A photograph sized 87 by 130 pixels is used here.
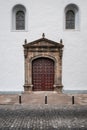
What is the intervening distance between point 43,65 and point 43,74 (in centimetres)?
63

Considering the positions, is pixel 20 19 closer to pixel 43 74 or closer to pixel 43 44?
pixel 43 44

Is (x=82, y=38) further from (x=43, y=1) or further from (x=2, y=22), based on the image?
(x=2, y=22)

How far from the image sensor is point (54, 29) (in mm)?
16344

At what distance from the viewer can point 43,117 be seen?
9.80m

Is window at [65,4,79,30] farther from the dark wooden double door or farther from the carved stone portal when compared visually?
the dark wooden double door

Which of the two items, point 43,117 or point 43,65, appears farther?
point 43,65

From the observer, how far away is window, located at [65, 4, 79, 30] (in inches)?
662

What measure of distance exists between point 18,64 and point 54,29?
343cm

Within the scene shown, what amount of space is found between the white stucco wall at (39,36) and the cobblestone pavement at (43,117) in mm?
4339

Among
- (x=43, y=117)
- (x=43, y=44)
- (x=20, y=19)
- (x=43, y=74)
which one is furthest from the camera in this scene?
(x=20, y=19)

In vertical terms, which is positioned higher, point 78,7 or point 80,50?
point 78,7

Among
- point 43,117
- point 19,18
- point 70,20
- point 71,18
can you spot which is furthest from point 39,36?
point 43,117

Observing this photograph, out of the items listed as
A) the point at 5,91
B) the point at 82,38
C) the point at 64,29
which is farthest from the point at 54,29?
the point at 5,91

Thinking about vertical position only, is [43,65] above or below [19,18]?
below
